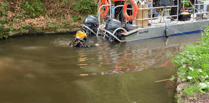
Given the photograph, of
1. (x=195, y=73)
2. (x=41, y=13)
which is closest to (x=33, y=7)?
(x=41, y=13)

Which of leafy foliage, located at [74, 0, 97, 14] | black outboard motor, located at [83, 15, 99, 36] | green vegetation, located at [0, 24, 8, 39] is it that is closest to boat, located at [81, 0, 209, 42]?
black outboard motor, located at [83, 15, 99, 36]

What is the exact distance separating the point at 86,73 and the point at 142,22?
5.68 m

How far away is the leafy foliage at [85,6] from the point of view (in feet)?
51.2

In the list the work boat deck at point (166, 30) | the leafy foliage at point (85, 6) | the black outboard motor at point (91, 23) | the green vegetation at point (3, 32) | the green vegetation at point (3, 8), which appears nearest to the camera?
the work boat deck at point (166, 30)

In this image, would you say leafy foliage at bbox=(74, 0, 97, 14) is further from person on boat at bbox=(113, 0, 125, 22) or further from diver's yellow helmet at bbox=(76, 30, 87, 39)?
diver's yellow helmet at bbox=(76, 30, 87, 39)

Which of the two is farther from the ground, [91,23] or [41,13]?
[41,13]

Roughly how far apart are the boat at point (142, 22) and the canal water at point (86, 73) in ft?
3.56

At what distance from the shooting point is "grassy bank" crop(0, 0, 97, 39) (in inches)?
512

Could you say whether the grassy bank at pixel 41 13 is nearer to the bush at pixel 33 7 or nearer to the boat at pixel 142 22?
the bush at pixel 33 7

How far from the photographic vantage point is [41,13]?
1454cm

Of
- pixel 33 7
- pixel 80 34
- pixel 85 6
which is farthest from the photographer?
pixel 85 6

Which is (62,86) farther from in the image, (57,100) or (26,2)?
(26,2)

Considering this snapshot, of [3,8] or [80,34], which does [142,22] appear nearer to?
[80,34]

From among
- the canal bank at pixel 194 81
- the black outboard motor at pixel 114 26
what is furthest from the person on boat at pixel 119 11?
the canal bank at pixel 194 81
